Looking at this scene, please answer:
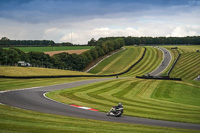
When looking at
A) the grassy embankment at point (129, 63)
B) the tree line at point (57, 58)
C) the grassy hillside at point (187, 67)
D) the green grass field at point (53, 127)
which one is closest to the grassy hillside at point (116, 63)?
the grassy embankment at point (129, 63)

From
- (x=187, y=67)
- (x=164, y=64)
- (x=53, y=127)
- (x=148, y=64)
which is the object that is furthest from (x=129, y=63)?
(x=53, y=127)

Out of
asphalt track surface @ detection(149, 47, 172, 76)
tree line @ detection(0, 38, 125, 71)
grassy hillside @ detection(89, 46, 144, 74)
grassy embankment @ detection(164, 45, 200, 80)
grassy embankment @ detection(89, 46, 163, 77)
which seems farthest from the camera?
grassy hillside @ detection(89, 46, 144, 74)

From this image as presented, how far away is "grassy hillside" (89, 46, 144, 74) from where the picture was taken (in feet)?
412

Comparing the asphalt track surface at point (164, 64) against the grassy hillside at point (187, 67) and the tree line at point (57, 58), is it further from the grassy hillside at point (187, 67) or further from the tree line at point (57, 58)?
the tree line at point (57, 58)

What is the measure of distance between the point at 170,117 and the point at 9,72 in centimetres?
5043

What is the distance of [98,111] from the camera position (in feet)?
85.1

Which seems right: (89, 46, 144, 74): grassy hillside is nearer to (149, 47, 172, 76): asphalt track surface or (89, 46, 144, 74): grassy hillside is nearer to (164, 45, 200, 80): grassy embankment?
(149, 47, 172, 76): asphalt track surface

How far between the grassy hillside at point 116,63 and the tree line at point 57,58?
650 centimetres

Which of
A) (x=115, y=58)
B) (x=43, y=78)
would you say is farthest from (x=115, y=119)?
(x=115, y=58)

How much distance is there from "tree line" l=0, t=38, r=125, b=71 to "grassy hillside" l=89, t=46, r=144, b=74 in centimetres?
650

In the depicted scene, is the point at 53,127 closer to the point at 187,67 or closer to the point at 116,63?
the point at 187,67

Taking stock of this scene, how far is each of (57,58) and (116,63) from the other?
99.8 ft

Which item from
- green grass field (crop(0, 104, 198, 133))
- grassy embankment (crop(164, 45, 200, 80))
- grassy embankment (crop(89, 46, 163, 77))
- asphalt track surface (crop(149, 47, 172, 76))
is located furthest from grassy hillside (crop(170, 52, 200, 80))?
green grass field (crop(0, 104, 198, 133))

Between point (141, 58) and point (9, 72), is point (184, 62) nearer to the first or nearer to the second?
point (141, 58)
